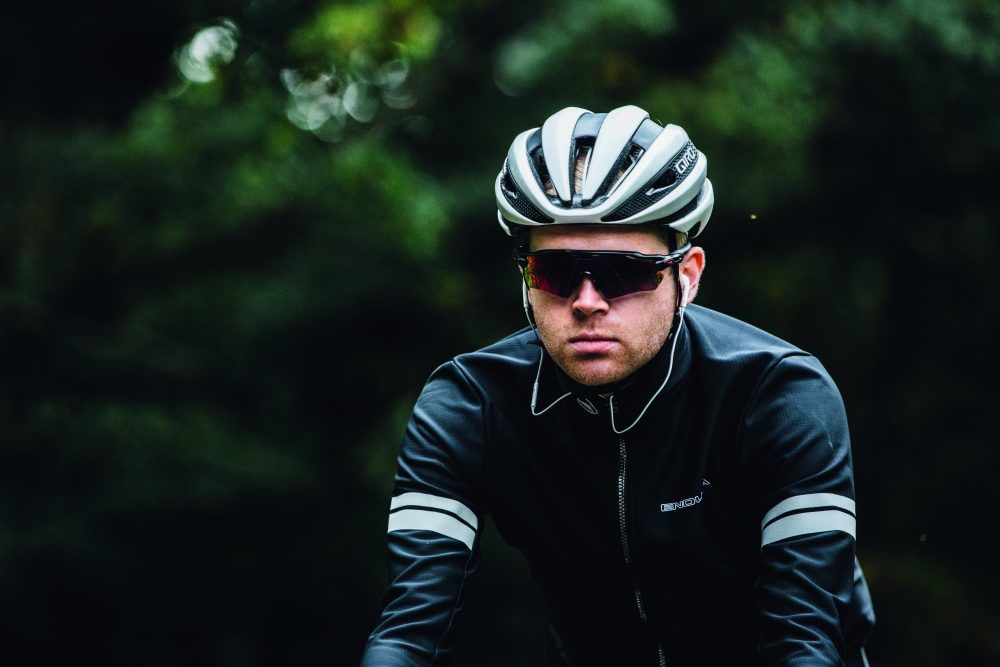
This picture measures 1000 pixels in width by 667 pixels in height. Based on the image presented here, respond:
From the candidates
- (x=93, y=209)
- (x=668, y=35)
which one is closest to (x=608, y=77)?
(x=668, y=35)

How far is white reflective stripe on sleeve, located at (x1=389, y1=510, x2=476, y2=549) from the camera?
270 cm

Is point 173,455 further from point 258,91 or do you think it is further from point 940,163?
point 940,163

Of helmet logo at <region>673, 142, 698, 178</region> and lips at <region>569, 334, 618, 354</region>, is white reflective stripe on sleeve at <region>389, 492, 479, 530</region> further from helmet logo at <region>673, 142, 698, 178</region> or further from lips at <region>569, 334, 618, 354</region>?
helmet logo at <region>673, 142, 698, 178</region>

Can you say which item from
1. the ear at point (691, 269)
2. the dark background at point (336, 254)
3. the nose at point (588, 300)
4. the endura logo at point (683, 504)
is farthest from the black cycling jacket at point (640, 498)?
the dark background at point (336, 254)

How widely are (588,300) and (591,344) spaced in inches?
4.0

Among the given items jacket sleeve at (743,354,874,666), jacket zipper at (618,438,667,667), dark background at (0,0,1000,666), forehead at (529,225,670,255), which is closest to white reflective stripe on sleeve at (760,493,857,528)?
jacket sleeve at (743,354,874,666)

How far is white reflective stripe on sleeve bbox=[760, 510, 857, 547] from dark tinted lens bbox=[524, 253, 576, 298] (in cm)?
66

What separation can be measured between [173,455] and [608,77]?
4.33 metres

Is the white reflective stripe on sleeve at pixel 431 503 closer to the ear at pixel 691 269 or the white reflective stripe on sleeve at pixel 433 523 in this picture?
the white reflective stripe on sleeve at pixel 433 523

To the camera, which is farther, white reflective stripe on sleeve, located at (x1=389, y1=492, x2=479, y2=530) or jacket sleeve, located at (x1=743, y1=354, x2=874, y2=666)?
white reflective stripe on sleeve, located at (x1=389, y1=492, x2=479, y2=530)

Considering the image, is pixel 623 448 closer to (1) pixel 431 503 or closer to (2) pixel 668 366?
(2) pixel 668 366

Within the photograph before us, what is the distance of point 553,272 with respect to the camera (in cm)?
269

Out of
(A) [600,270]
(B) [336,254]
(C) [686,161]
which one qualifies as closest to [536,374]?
(A) [600,270]

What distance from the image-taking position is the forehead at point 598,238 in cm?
269
